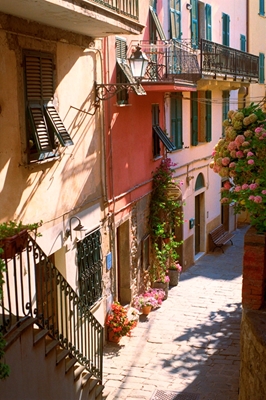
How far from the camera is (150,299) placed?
14.0 metres

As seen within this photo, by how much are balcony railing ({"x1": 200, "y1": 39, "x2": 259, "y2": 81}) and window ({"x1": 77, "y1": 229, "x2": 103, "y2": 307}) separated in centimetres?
712

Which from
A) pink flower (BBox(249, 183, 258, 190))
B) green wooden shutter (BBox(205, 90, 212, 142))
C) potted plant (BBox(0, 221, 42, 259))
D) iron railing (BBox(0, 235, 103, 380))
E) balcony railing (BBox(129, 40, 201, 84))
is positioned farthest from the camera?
green wooden shutter (BBox(205, 90, 212, 142))

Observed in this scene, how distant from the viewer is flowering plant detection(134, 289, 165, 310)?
13.7m

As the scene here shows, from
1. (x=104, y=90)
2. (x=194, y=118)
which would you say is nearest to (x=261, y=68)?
(x=194, y=118)

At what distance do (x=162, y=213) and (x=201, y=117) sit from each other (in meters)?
5.56

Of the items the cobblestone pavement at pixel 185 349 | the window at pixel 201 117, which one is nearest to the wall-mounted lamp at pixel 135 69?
the cobblestone pavement at pixel 185 349

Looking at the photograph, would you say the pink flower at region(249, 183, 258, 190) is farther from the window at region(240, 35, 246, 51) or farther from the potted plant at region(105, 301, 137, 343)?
the window at region(240, 35, 246, 51)

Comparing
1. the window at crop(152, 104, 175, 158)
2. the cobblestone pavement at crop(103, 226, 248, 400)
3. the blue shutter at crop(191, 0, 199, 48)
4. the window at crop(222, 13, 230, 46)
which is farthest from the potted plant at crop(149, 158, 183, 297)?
the window at crop(222, 13, 230, 46)

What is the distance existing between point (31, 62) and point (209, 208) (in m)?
13.6

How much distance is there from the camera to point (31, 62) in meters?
8.45

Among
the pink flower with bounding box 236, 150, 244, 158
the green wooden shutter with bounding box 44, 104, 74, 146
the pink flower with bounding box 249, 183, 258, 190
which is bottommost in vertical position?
the pink flower with bounding box 249, 183, 258, 190

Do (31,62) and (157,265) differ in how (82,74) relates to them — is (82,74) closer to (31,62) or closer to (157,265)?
(31,62)

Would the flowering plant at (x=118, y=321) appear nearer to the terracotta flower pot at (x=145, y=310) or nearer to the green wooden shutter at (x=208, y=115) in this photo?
the terracotta flower pot at (x=145, y=310)

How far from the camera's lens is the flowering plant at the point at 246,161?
7562 millimetres
